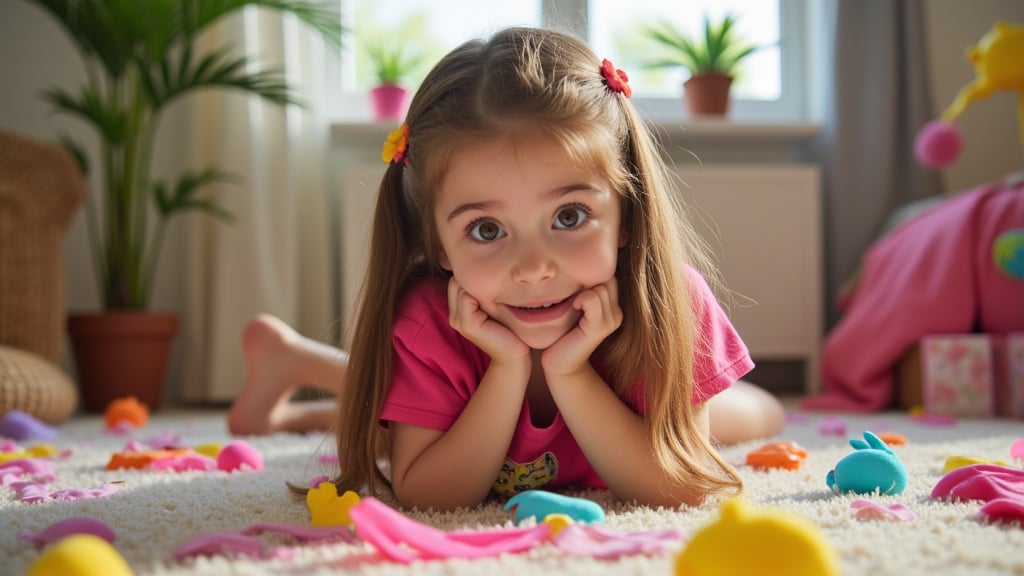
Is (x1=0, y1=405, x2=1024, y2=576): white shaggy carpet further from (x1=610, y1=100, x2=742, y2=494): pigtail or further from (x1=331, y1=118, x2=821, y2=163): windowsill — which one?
(x1=331, y1=118, x2=821, y2=163): windowsill

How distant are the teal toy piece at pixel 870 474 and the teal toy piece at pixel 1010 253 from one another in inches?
52.2

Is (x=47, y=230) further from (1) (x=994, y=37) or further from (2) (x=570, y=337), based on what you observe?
(1) (x=994, y=37)

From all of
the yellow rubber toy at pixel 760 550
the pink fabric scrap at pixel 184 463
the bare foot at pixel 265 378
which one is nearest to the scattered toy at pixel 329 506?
the yellow rubber toy at pixel 760 550

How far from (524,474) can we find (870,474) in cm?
38

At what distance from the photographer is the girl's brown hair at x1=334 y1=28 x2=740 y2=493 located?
3.17 feet

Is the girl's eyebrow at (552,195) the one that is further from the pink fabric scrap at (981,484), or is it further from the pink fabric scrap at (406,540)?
the pink fabric scrap at (981,484)

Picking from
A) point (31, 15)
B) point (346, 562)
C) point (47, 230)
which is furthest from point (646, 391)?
point (31, 15)

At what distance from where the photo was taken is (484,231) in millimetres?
964

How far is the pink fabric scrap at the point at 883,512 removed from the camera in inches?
33.0

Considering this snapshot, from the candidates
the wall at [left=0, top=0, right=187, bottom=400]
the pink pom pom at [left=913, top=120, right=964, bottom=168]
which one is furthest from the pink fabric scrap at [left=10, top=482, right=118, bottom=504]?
the pink pom pom at [left=913, top=120, right=964, bottom=168]

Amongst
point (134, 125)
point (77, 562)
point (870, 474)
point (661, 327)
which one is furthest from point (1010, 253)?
point (134, 125)

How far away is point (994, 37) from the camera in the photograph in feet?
7.59

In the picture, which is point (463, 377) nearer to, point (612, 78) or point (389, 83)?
point (612, 78)

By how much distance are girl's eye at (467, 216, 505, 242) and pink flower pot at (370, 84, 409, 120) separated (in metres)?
1.96
